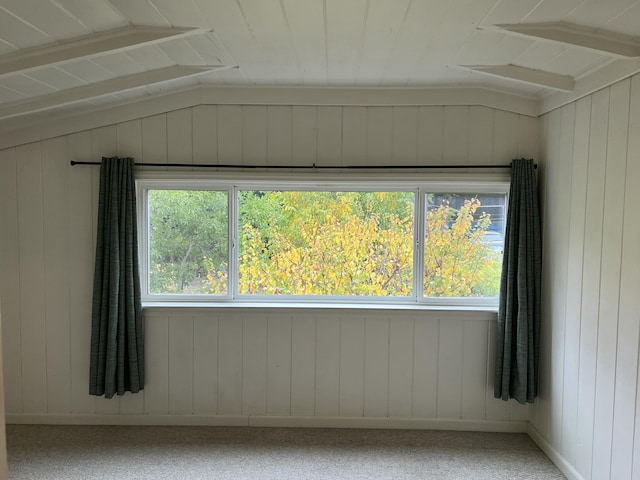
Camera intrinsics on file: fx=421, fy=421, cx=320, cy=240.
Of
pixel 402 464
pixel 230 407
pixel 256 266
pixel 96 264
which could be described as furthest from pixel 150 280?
pixel 402 464

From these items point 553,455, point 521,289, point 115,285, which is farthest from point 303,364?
point 553,455

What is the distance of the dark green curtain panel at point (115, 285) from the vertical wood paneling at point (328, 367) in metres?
1.22

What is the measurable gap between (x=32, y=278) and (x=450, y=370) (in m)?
2.93

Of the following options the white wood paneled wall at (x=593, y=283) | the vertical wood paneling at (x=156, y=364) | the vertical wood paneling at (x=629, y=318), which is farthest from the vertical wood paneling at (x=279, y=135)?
the vertical wood paneling at (x=629, y=318)

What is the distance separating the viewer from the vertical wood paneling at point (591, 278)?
83.8 inches

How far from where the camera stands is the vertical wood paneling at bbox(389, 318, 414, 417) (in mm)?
2887

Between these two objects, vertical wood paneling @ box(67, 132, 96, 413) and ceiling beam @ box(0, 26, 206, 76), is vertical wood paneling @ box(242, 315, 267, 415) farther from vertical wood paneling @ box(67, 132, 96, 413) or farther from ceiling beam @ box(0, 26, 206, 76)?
ceiling beam @ box(0, 26, 206, 76)

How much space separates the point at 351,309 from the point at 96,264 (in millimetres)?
1710

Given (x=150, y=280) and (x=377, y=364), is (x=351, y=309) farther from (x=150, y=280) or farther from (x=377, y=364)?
(x=150, y=280)

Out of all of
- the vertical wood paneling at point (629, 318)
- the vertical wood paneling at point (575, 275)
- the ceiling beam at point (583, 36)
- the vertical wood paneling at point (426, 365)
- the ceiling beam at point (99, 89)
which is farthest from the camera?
the vertical wood paneling at point (426, 365)

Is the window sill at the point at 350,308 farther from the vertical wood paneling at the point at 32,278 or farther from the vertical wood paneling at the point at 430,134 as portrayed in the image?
the vertical wood paneling at the point at 430,134

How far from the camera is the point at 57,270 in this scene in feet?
9.44

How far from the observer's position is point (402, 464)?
2500 mm

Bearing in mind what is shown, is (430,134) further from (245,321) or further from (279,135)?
(245,321)
